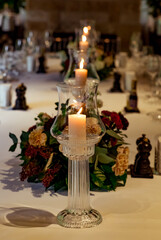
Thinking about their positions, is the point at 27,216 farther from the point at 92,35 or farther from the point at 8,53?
the point at 92,35

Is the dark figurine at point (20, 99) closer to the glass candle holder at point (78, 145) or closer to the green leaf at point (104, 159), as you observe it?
the green leaf at point (104, 159)

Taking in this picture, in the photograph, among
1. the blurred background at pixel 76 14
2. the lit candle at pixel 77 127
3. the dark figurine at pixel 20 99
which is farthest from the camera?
the blurred background at pixel 76 14

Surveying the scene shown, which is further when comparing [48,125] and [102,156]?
[48,125]

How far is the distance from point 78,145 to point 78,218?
0.25 m

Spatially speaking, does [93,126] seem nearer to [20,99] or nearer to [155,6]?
[20,99]

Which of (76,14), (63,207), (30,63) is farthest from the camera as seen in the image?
(76,14)

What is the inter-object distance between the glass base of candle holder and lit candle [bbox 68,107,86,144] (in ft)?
0.84

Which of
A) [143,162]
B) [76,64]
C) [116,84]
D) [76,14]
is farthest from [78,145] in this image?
[76,14]

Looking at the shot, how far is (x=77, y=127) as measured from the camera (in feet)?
5.79

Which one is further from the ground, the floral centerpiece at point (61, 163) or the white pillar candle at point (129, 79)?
the white pillar candle at point (129, 79)

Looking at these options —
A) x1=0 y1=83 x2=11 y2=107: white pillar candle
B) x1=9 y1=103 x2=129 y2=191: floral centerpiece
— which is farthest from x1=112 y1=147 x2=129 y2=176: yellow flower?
x1=0 y1=83 x2=11 y2=107: white pillar candle

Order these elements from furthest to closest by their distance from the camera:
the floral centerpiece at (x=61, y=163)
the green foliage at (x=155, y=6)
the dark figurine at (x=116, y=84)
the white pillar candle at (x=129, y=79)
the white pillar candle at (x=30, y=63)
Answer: the green foliage at (x=155, y=6) → the white pillar candle at (x=30, y=63) → the white pillar candle at (x=129, y=79) → the dark figurine at (x=116, y=84) → the floral centerpiece at (x=61, y=163)

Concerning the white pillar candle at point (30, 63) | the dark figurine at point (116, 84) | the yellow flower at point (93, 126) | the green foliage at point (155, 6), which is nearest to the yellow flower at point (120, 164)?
the yellow flower at point (93, 126)

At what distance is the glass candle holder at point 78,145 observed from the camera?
1.81 metres
